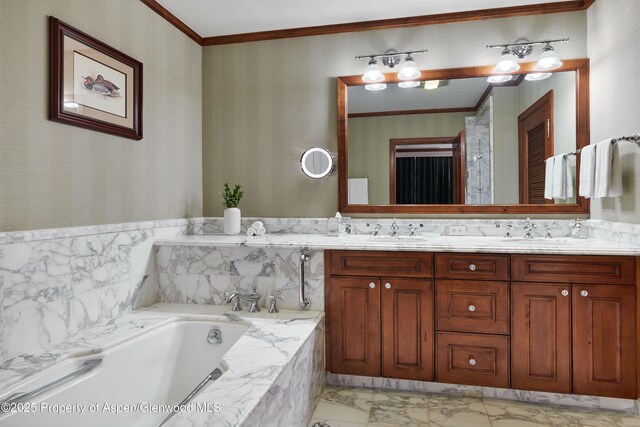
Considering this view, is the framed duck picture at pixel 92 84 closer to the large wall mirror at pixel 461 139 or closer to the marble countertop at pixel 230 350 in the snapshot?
the marble countertop at pixel 230 350

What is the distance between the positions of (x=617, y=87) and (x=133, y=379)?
3.07 m

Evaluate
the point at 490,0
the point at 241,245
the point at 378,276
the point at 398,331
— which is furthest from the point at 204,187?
the point at 490,0

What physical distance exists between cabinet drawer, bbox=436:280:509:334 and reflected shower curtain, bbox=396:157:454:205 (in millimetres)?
768

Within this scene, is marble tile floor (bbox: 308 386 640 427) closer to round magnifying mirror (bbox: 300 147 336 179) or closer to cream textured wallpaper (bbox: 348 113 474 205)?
cream textured wallpaper (bbox: 348 113 474 205)

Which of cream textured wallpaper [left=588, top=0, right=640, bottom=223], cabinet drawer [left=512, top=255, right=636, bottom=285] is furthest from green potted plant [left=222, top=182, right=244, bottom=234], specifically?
cream textured wallpaper [left=588, top=0, right=640, bottom=223]

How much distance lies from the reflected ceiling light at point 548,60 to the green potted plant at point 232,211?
2272 mm

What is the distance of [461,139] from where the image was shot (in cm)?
266

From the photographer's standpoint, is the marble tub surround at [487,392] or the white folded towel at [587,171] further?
the white folded towel at [587,171]

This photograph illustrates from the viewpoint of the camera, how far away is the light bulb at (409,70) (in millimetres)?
2688

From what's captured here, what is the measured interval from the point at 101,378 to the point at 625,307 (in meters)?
2.58

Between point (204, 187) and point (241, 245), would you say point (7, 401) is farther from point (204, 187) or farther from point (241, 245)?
point (204, 187)

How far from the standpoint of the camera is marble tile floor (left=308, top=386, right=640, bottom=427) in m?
1.92

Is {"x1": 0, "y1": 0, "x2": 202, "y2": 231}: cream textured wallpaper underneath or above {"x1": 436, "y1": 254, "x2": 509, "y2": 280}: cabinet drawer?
above

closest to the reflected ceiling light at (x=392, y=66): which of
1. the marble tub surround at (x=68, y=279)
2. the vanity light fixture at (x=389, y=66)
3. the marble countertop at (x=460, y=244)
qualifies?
the vanity light fixture at (x=389, y=66)
